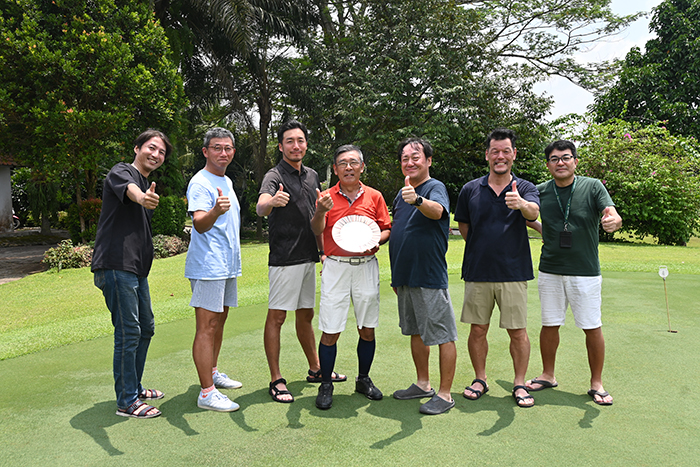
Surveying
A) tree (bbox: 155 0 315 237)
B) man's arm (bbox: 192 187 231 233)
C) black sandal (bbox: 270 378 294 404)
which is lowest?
black sandal (bbox: 270 378 294 404)

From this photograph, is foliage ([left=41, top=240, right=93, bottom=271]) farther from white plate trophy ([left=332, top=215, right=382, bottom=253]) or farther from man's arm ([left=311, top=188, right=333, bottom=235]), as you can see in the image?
white plate trophy ([left=332, top=215, right=382, bottom=253])

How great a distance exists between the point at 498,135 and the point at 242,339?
2.96 metres

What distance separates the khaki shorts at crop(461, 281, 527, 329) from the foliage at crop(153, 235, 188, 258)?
36.0ft

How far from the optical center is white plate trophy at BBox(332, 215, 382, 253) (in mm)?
3131

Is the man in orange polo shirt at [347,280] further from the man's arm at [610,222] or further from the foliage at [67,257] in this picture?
the foliage at [67,257]

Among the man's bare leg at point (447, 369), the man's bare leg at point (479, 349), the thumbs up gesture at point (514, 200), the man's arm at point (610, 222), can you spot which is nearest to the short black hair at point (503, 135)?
the thumbs up gesture at point (514, 200)

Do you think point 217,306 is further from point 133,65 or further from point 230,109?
point 230,109

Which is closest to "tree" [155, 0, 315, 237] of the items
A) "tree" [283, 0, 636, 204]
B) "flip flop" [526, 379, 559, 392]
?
"tree" [283, 0, 636, 204]

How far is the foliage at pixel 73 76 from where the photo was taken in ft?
36.6

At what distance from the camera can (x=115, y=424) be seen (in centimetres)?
285

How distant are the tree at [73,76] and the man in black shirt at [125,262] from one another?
9796 millimetres

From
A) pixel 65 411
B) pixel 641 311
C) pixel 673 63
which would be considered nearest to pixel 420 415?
pixel 65 411

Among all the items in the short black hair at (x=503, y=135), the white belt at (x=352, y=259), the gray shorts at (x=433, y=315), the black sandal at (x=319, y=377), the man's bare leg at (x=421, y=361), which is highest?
the short black hair at (x=503, y=135)

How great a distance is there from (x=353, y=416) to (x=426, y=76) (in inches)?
653
